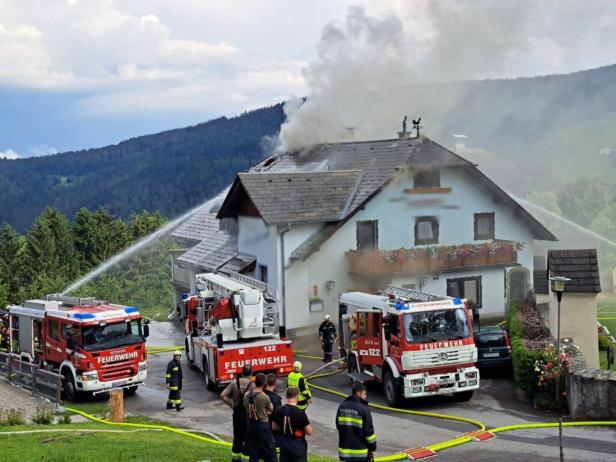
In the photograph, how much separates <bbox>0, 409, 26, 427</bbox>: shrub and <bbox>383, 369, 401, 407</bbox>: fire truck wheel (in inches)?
329

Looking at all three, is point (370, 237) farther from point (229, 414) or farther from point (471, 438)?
point (471, 438)

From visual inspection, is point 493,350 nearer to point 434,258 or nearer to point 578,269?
point 578,269

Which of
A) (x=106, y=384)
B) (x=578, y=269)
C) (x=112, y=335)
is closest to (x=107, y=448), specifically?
(x=106, y=384)

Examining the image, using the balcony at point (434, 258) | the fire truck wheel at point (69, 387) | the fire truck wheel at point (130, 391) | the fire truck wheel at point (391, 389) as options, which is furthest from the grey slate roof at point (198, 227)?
the fire truck wheel at point (391, 389)

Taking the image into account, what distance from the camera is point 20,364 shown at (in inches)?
913

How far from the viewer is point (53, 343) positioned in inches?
894

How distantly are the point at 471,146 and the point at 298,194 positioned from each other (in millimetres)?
106932

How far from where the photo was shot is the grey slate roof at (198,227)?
39.9 metres

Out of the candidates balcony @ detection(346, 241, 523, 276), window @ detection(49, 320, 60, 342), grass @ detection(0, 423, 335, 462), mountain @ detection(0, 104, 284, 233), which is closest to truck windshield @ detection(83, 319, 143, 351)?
window @ detection(49, 320, 60, 342)

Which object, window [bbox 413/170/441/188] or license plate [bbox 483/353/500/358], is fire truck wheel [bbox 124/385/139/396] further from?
window [bbox 413/170/441/188]

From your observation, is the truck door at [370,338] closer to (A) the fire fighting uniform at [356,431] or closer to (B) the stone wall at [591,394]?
(B) the stone wall at [591,394]

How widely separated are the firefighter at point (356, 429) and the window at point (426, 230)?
22.4 meters

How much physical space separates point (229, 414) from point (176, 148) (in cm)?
16812

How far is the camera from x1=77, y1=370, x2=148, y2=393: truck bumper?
21.2 metres
